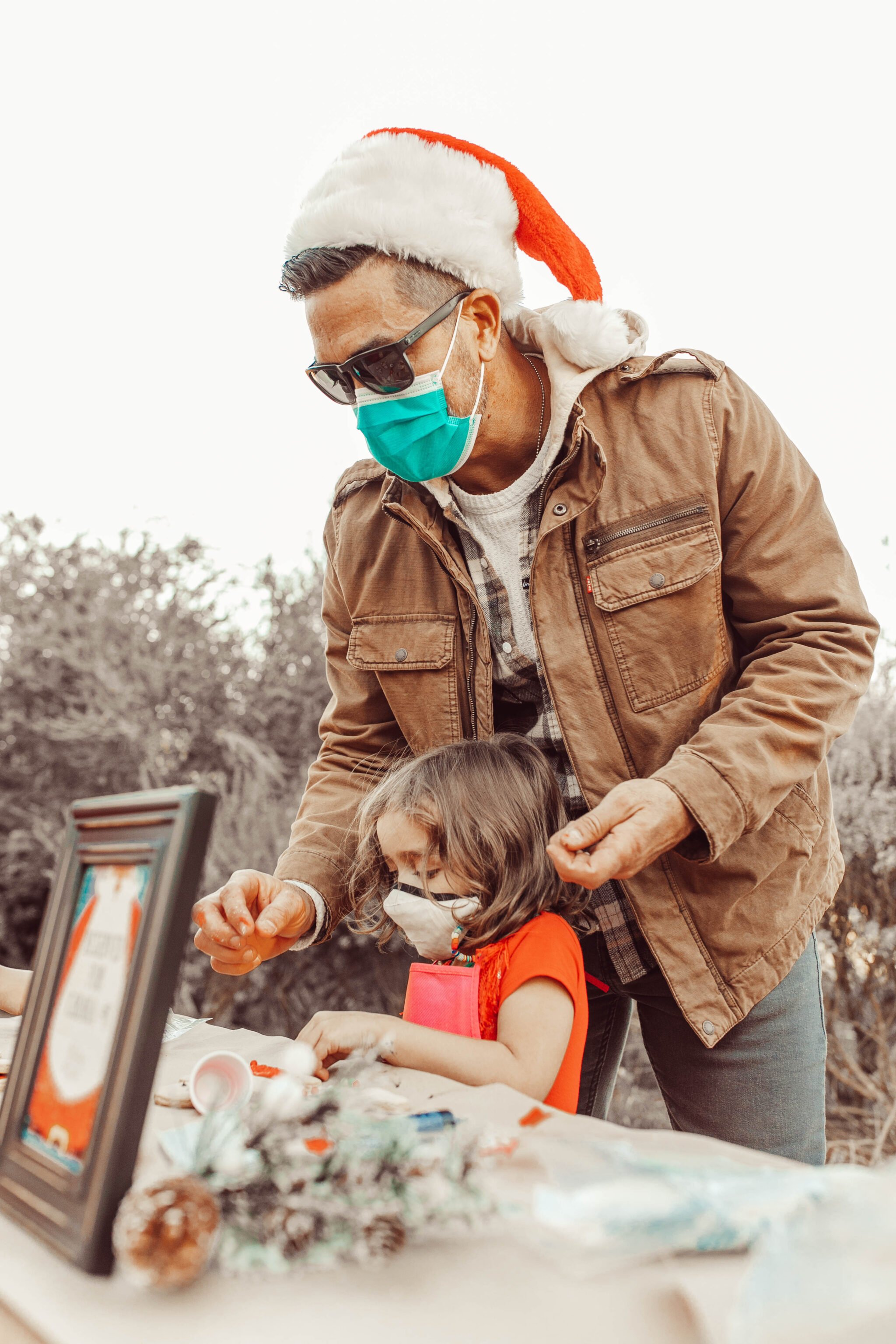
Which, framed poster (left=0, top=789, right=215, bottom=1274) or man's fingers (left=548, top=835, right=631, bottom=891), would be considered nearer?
framed poster (left=0, top=789, right=215, bottom=1274)

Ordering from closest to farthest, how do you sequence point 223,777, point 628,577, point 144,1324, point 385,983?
point 144,1324, point 628,577, point 385,983, point 223,777

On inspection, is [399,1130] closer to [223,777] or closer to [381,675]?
[381,675]

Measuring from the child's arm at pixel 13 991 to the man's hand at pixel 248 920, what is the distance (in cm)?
44

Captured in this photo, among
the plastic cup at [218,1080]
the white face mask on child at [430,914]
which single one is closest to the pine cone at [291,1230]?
the plastic cup at [218,1080]

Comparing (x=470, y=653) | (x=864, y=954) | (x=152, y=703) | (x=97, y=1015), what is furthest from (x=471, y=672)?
(x=152, y=703)

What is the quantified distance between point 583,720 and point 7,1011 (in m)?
1.17

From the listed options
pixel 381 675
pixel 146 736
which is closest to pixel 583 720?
pixel 381 675

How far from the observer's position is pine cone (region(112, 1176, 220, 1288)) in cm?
75

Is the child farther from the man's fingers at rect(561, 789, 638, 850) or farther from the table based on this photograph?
the table

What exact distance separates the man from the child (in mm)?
101

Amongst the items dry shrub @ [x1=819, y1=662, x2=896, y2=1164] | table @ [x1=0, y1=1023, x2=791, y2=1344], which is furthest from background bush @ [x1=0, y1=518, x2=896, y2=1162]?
table @ [x1=0, y1=1023, x2=791, y2=1344]

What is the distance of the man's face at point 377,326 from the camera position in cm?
187

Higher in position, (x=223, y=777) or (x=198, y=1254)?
(x=198, y=1254)

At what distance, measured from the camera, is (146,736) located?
5301 millimetres
